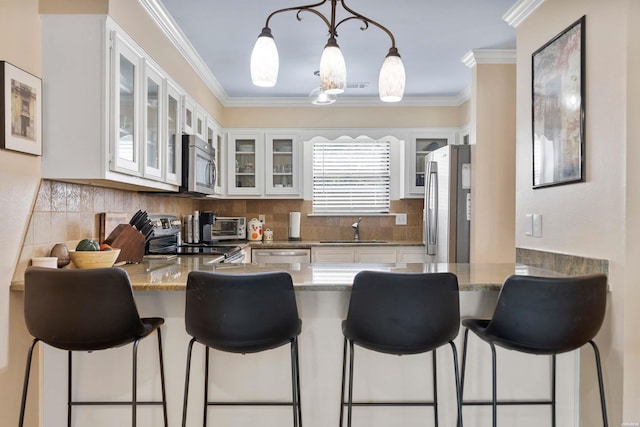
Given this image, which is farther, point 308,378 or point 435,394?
point 308,378

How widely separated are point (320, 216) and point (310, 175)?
1.65ft

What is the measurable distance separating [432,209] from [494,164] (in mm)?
669

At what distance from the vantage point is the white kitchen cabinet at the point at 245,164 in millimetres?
4719

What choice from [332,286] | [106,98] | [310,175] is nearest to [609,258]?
[332,286]

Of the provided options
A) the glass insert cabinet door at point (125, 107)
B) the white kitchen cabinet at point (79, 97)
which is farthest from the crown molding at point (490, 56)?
the white kitchen cabinet at point (79, 97)

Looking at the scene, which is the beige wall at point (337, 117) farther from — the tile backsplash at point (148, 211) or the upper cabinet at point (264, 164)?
the tile backsplash at point (148, 211)

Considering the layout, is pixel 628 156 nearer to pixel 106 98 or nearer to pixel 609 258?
pixel 609 258

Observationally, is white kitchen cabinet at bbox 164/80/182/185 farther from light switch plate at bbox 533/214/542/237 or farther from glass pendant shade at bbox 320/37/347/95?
light switch plate at bbox 533/214/542/237

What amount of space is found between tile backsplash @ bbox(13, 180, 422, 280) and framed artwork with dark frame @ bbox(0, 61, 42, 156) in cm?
25

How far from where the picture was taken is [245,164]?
4.79 metres

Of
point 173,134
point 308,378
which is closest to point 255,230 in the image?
point 173,134

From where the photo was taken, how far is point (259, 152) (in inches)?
186

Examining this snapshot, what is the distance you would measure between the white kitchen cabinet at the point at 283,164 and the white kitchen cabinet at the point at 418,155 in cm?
122

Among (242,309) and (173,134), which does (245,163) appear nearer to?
(173,134)
